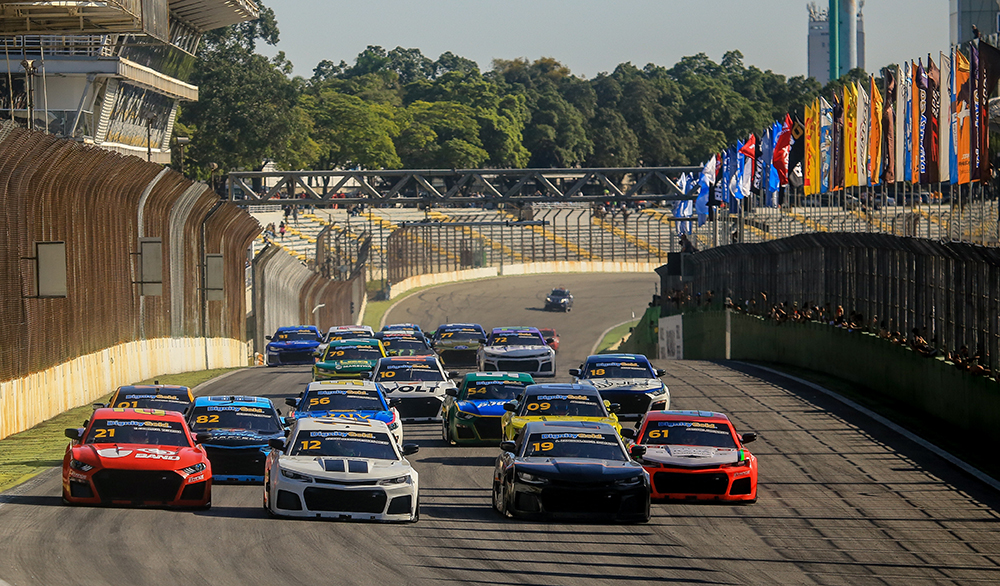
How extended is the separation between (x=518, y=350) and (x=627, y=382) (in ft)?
32.3

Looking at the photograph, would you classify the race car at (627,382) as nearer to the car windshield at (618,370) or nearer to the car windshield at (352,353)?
the car windshield at (618,370)

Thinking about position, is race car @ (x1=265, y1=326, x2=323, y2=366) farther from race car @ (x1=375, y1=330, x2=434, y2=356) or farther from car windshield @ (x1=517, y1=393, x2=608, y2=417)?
car windshield @ (x1=517, y1=393, x2=608, y2=417)

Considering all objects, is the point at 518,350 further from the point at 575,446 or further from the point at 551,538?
the point at 551,538

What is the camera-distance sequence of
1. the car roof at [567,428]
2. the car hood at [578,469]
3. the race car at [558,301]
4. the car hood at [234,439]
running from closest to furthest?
the car hood at [578,469] → the car roof at [567,428] → the car hood at [234,439] → the race car at [558,301]

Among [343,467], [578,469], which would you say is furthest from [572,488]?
[343,467]

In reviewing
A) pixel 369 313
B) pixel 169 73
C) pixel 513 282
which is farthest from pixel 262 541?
pixel 513 282

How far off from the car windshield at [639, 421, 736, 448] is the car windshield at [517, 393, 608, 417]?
2690 millimetres

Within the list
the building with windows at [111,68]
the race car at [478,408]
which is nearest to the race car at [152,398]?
the race car at [478,408]

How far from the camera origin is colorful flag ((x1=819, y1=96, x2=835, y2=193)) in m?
43.0

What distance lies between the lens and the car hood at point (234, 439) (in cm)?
1859

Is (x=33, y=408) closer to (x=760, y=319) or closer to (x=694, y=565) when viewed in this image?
(x=694, y=565)

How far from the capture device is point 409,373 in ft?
89.3

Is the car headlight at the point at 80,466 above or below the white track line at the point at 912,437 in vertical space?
above

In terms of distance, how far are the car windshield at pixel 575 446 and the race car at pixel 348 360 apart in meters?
13.3
